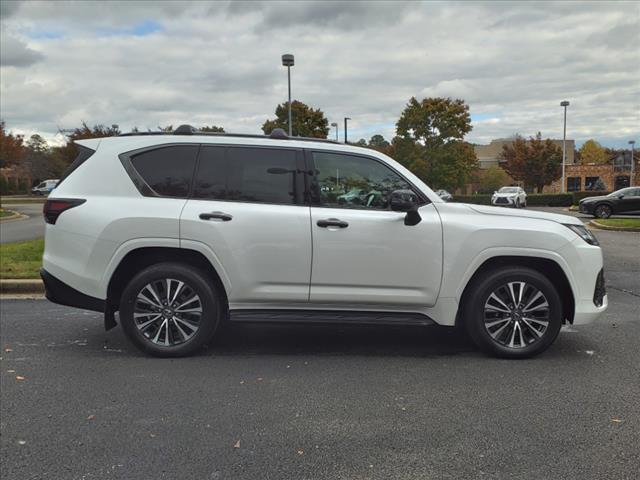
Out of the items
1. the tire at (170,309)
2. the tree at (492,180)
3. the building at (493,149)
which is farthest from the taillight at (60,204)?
the building at (493,149)

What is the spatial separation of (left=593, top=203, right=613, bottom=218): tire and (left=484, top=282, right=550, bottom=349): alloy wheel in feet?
68.5

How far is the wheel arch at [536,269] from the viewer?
4641 millimetres

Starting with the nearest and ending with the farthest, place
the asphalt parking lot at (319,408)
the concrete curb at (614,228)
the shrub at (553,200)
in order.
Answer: the asphalt parking lot at (319,408) → the concrete curb at (614,228) → the shrub at (553,200)

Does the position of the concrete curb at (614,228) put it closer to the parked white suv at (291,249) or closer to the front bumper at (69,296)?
the parked white suv at (291,249)

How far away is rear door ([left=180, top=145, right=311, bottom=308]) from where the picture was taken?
14.9ft

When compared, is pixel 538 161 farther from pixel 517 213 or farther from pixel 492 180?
pixel 517 213

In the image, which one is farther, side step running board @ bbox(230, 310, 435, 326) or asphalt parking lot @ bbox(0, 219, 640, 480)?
side step running board @ bbox(230, 310, 435, 326)

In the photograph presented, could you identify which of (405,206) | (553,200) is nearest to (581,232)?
(405,206)

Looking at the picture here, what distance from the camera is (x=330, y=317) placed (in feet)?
15.2

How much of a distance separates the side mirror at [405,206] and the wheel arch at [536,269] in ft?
2.35

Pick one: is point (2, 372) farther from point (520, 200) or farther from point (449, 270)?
point (520, 200)

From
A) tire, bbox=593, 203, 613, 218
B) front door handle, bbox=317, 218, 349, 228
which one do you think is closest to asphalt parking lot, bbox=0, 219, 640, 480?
A: front door handle, bbox=317, 218, 349, 228

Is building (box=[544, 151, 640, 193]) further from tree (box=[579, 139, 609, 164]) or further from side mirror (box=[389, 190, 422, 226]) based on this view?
side mirror (box=[389, 190, 422, 226])

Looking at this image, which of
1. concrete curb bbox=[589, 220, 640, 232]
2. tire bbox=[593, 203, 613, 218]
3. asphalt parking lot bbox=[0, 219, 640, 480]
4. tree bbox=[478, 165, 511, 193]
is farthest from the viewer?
tree bbox=[478, 165, 511, 193]
